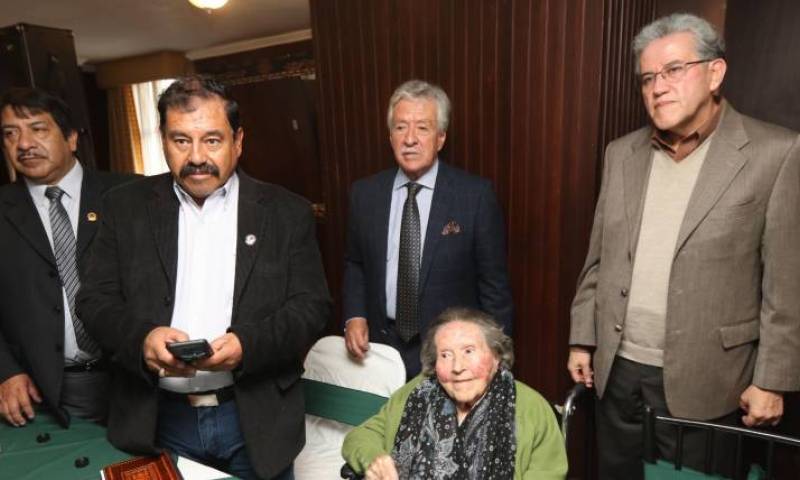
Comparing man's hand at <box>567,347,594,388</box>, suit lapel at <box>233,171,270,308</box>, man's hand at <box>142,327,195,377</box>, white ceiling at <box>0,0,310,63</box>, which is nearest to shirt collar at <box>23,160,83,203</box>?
suit lapel at <box>233,171,270,308</box>

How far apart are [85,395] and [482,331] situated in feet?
4.48

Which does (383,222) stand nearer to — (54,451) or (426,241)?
(426,241)

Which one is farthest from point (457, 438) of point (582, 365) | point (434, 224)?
point (434, 224)

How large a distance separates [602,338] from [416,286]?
0.67m

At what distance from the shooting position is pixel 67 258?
71.9 inches

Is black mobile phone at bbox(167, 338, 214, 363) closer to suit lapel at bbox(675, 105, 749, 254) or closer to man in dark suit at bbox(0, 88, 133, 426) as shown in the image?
man in dark suit at bbox(0, 88, 133, 426)

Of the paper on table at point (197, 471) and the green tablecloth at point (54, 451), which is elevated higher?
the paper on table at point (197, 471)

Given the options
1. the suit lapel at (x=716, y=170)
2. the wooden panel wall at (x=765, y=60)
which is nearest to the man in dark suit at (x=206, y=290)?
the suit lapel at (x=716, y=170)

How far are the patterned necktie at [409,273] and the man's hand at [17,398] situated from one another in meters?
1.23

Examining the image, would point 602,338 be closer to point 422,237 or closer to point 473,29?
point 422,237

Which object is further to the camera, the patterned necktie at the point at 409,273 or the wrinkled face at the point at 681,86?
the patterned necktie at the point at 409,273

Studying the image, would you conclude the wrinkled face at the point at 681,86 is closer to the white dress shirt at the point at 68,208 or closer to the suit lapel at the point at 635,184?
the suit lapel at the point at 635,184

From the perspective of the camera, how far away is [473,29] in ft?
7.48

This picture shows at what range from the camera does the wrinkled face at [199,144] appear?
1340mm
